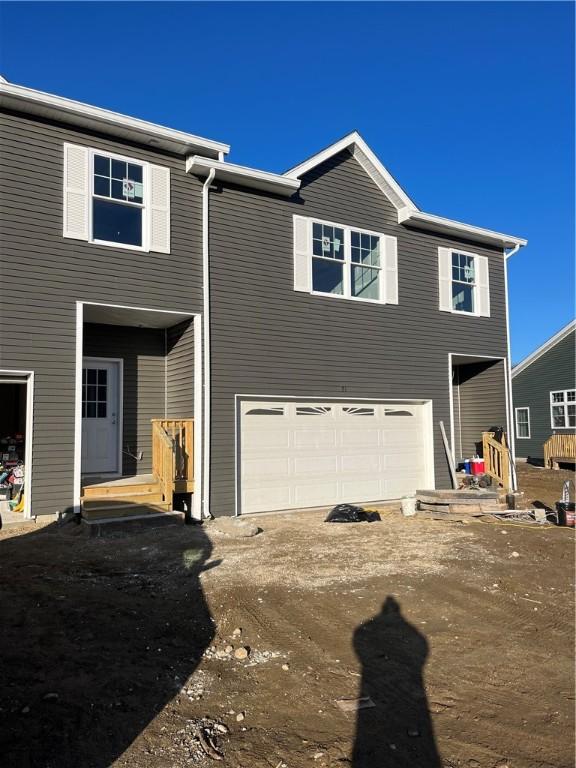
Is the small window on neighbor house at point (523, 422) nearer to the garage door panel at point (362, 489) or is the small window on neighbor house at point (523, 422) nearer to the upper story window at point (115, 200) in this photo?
the garage door panel at point (362, 489)

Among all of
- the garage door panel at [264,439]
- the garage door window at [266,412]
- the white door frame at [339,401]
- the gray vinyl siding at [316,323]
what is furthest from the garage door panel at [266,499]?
the garage door window at [266,412]

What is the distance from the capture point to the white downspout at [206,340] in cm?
976

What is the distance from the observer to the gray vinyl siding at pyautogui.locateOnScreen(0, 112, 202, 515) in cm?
836

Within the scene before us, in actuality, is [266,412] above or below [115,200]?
below

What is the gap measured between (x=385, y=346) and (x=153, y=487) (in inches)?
237

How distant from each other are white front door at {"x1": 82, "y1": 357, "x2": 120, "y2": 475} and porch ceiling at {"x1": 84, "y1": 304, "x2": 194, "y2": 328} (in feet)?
Answer: 2.57

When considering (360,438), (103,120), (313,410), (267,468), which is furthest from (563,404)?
A: (103,120)

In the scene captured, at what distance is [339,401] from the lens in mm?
Answer: 11766

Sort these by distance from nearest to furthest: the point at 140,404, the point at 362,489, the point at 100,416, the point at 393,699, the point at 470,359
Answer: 1. the point at 393,699
2. the point at 100,416
3. the point at 140,404
4. the point at 362,489
5. the point at 470,359

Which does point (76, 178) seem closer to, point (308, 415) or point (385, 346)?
point (308, 415)

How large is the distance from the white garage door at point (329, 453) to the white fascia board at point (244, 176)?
413cm

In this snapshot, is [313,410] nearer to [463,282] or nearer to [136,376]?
[136,376]

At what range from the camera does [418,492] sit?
37.5 ft

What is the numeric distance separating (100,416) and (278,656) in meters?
6.97
